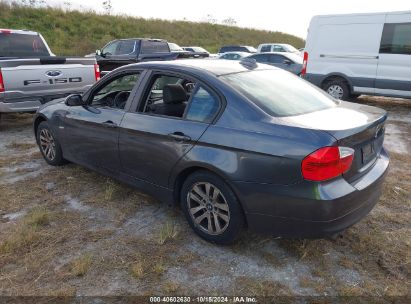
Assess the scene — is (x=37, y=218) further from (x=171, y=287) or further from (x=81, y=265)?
(x=171, y=287)

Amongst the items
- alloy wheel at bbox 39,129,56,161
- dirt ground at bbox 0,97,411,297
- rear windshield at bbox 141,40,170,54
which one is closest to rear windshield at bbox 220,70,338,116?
dirt ground at bbox 0,97,411,297

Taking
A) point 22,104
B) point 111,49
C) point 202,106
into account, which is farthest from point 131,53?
point 202,106

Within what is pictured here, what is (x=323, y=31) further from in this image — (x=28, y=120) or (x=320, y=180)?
(x=320, y=180)

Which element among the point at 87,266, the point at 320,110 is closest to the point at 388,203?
the point at 320,110

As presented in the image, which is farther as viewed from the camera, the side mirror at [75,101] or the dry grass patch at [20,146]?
the dry grass patch at [20,146]

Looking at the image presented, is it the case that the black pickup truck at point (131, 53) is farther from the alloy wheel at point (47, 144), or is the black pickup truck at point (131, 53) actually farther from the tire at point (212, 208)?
the tire at point (212, 208)

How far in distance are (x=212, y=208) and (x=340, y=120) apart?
4.18 feet

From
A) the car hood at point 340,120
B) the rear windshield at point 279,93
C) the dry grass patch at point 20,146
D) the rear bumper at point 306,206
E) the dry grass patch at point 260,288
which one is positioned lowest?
the dry grass patch at point 20,146

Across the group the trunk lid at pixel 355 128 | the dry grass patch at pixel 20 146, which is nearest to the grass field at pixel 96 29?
the dry grass patch at pixel 20 146

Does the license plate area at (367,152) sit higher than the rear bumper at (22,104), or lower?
higher

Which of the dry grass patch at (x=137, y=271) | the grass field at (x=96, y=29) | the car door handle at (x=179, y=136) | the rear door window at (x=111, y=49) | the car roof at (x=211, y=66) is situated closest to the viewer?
the dry grass patch at (x=137, y=271)

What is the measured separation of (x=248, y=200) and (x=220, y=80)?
105 cm

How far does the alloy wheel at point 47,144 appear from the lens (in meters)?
5.23

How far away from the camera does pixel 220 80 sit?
329 centimetres
